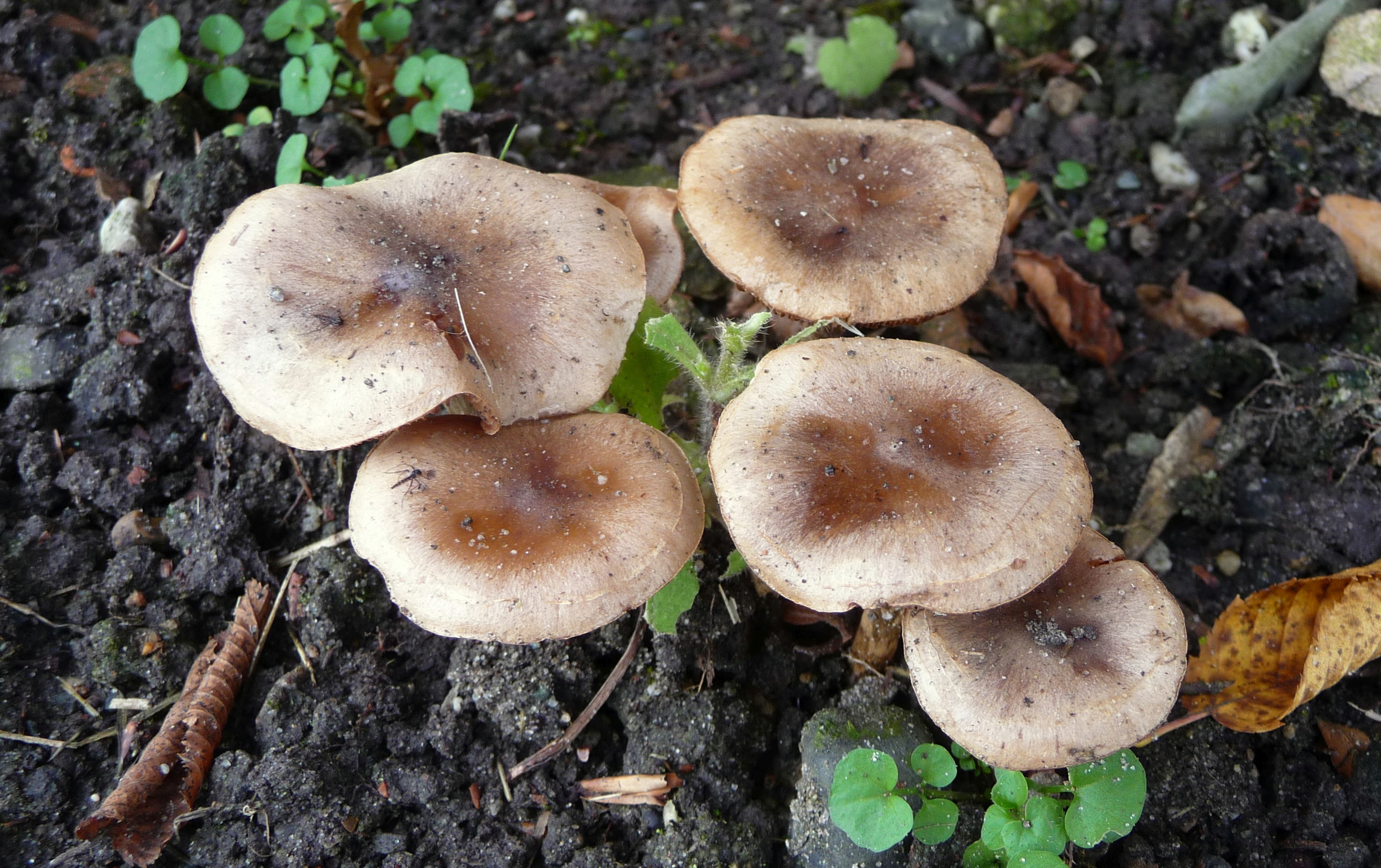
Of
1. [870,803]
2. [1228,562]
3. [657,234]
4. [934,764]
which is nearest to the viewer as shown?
[870,803]

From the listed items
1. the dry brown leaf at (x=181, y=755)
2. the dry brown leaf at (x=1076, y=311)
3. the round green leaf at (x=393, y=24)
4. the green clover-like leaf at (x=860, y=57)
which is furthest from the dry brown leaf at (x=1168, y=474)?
the round green leaf at (x=393, y=24)

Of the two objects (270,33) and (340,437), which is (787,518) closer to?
(340,437)

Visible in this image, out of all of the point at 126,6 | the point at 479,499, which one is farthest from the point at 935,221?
the point at 126,6

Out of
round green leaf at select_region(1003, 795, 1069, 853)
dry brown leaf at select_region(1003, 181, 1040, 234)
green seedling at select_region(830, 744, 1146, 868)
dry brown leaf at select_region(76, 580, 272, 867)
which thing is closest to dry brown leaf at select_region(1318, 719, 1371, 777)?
green seedling at select_region(830, 744, 1146, 868)

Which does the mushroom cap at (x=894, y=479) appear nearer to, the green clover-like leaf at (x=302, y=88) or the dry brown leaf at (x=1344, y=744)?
the dry brown leaf at (x=1344, y=744)

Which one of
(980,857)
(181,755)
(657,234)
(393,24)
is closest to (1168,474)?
(980,857)

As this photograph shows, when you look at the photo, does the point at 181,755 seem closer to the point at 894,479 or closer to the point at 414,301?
the point at 414,301
